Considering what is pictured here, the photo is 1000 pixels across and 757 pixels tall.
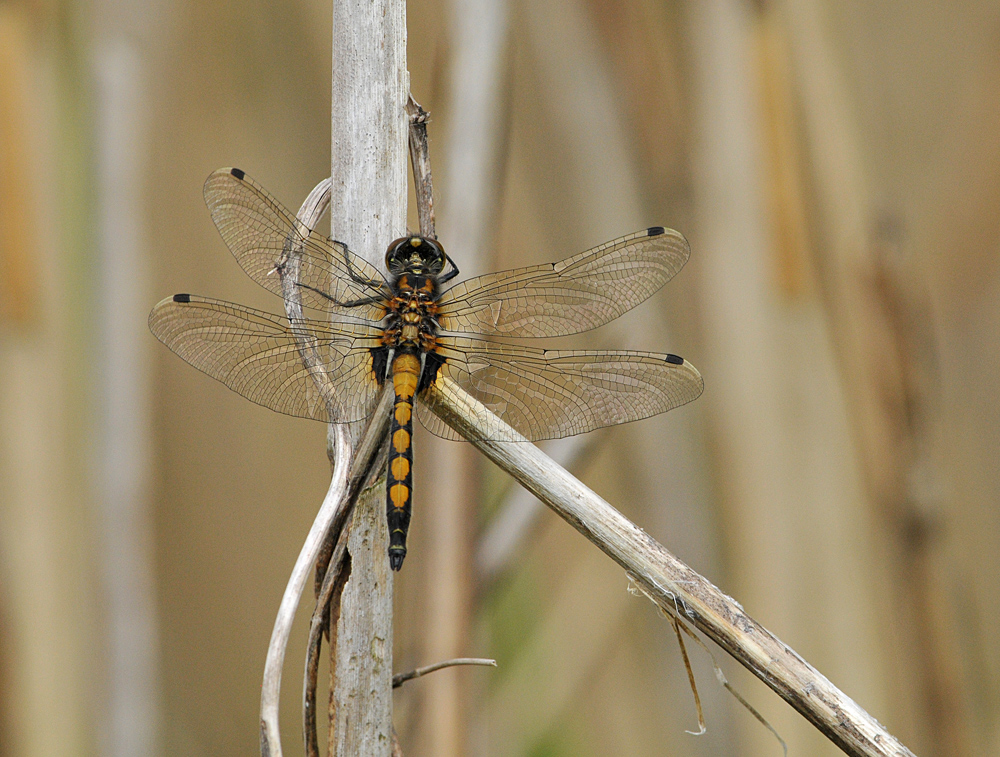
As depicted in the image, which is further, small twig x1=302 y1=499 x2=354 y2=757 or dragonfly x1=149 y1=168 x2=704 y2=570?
dragonfly x1=149 y1=168 x2=704 y2=570

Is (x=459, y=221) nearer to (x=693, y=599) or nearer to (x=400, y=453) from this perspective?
(x=400, y=453)

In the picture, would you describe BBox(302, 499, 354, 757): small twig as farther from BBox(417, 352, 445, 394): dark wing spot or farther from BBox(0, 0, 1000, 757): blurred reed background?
BBox(0, 0, 1000, 757): blurred reed background

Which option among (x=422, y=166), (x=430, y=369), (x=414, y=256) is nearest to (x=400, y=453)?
(x=430, y=369)

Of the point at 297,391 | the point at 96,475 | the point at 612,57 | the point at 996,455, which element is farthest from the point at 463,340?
the point at 996,455

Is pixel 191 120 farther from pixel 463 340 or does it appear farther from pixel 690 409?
pixel 690 409

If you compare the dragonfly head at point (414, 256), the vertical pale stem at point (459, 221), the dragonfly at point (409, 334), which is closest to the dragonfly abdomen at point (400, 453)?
the dragonfly at point (409, 334)

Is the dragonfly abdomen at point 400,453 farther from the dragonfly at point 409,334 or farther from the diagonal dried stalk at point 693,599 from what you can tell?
the diagonal dried stalk at point 693,599

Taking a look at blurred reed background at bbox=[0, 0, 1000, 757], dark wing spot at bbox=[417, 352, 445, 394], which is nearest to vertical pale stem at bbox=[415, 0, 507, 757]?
blurred reed background at bbox=[0, 0, 1000, 757]
